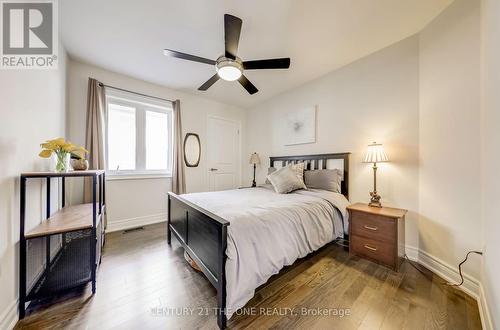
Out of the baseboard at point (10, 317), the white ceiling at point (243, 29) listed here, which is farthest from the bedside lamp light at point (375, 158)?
the baseboard at point (10, 317)

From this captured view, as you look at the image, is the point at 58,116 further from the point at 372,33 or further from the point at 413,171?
the point at 413,171

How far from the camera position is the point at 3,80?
1.19 m

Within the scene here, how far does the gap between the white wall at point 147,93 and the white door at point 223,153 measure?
15cm

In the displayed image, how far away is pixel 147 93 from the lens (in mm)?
3354

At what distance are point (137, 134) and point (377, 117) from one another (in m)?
4.05

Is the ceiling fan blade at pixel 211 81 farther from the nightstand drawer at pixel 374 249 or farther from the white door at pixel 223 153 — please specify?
the nightstand drawer at pixel 374 249

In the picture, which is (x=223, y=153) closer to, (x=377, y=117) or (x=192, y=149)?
(x=192, y=149)

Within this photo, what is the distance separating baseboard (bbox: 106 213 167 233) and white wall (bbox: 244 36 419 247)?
10.3 ft

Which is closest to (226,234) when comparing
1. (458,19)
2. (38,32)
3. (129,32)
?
(129,32)

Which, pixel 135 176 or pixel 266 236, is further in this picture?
pixel 135 176

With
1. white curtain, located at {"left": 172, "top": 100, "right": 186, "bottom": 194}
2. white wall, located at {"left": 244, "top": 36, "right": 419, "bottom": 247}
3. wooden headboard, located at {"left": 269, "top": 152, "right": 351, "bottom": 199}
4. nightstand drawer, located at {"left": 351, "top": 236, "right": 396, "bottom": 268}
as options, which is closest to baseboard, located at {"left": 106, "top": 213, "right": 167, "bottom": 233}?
white curtain, located at {"left": 172, "top": 100, "right": 186, "bottom": 194}

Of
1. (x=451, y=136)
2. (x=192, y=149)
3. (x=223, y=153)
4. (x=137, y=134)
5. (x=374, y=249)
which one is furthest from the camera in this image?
(x=223, y=153)

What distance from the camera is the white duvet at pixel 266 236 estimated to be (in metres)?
1.27

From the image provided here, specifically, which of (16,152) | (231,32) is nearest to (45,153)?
(16,152)
